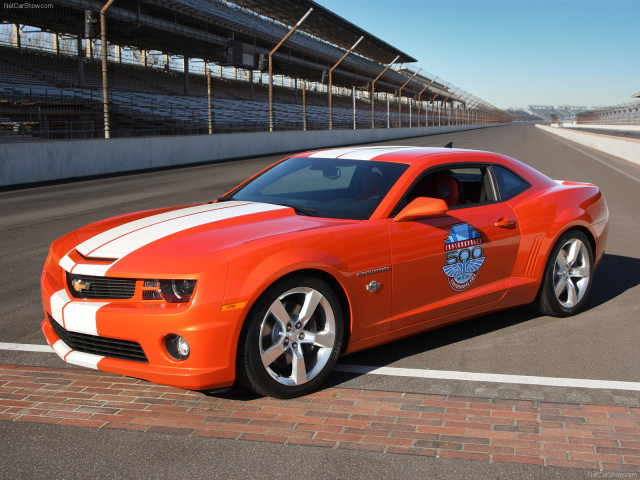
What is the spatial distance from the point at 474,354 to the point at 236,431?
1894 mm

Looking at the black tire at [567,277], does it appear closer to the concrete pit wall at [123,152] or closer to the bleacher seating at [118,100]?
the concrete pit wall at [123,152]

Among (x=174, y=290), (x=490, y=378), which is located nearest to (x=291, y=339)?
(x=174, y=290)

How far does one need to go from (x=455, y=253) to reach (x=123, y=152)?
19016mm

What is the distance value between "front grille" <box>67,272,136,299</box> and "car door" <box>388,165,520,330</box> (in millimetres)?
1578

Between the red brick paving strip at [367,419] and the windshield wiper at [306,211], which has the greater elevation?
the windshield wiper at [306,211]

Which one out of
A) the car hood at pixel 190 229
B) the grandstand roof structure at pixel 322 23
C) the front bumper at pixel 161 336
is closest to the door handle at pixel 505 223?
the car hood at pixel 190 229

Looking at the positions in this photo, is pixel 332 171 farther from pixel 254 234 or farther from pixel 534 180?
pixel 534 180

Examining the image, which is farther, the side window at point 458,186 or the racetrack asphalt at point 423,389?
the side window at point 458,186

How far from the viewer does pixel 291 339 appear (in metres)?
3.64

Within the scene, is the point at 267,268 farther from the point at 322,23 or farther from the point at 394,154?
the point at 322,23

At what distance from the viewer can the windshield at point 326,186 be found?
4.29m

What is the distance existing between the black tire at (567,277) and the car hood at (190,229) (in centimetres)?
198

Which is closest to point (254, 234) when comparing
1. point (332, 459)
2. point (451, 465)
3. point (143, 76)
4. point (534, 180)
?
point (332, 459)

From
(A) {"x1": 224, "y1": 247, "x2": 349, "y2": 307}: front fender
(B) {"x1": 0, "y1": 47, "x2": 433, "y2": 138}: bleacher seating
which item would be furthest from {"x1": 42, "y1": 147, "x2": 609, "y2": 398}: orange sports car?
(B) {"x1": 0, "y1": 47, "x2": 433, "y2": 138}: bleacher seating
